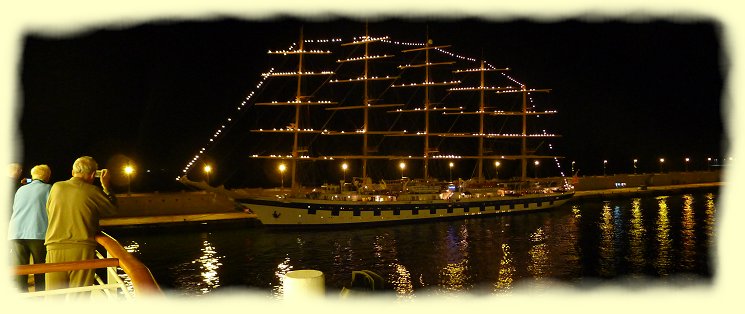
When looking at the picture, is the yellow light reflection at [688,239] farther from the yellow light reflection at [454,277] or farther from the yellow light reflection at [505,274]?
the yellow light reflection at [454,277]

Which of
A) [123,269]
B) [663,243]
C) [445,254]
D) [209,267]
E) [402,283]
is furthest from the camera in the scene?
[663,243]

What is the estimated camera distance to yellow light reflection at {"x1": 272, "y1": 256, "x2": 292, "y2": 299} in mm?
20852

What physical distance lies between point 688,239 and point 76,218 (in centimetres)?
3625

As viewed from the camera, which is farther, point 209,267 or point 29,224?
point 209,267

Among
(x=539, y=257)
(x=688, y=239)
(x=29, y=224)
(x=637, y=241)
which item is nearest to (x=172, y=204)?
(x=539, y=257)

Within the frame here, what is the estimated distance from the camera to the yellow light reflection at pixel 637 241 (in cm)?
2689

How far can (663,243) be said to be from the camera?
3241 centimetres

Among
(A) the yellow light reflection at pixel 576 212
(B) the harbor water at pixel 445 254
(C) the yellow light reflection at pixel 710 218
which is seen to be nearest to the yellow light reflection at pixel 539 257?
(B) the harbor water at pixel 445 254

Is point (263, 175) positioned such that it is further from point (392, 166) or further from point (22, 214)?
point (22, 214)

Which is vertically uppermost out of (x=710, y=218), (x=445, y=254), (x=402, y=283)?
(x=710, y=218)

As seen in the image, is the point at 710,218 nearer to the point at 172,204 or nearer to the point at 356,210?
the point at 356,210

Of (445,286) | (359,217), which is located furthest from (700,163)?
(445,286)

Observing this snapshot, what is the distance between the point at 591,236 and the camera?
116 ft

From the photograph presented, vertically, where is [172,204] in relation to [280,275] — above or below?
above
